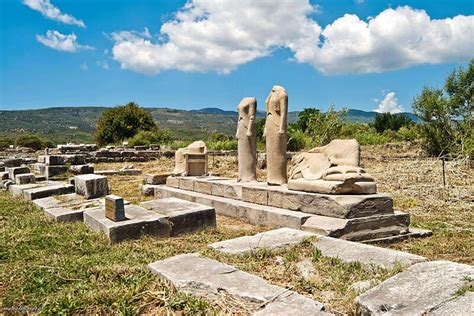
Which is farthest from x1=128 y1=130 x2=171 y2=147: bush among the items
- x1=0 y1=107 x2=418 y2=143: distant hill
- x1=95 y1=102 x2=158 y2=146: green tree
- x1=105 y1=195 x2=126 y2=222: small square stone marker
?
x1=0 y1=107 x2=418 y2=143: distant hill

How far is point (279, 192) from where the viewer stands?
A: 24.2 ft

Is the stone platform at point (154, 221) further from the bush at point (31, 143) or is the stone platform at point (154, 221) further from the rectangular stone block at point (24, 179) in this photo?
the bush at point (31, 143)

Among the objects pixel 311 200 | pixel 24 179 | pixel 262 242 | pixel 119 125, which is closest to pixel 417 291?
pixel 262 242

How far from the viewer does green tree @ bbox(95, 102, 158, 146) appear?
4322 centimetres

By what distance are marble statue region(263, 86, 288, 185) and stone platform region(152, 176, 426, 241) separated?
1.34ft

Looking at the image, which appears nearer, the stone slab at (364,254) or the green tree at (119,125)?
the stone slab at (364,254)

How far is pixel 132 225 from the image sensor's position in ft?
19.4

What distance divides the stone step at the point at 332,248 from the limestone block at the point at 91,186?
18.2 ft

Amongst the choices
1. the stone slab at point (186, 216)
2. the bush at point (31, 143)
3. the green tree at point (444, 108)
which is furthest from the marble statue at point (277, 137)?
the bush at point (31, 143)

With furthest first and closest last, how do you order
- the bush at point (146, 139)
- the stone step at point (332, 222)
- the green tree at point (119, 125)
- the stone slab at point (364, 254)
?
the green tree at point (119, 125), the bush at point (146, 139), the stone step at point (332, 222), the stone slab at point (364, 254)

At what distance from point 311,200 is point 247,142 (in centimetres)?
326

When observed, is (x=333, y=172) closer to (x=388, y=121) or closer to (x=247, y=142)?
(x=247, y=142)

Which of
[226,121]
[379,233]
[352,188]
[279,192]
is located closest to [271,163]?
[279,192]

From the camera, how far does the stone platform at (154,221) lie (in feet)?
19.1
